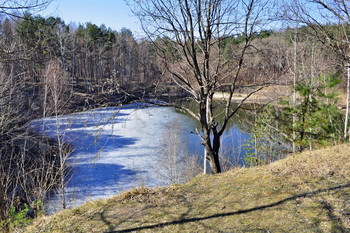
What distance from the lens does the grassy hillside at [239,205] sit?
288 cm

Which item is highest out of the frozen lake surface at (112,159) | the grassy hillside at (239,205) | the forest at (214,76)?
the forest at (214,76)

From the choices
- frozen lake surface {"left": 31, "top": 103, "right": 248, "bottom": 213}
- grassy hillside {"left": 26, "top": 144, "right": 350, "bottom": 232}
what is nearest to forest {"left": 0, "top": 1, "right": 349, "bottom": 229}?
grassy hillside {"left": 26, "top": 144, "right": 350, "bottom": 232}

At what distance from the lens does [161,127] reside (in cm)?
2127

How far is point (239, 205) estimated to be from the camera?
338cm

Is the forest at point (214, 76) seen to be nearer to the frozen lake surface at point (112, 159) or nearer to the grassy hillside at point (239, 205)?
the grassy hillside at point (239, 205)

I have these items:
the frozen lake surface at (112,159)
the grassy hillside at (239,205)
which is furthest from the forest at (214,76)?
the frozen lake surface at (112,159)

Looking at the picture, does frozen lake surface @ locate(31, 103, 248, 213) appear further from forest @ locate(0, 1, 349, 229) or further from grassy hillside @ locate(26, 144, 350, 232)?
grassy hillside @ locate(26, 144, 350, 232)

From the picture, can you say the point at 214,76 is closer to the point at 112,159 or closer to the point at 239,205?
the point at 239,205

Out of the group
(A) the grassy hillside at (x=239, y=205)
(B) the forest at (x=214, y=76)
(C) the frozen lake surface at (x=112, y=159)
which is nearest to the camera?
(A) the grassy hillside at (x=239, y=205)

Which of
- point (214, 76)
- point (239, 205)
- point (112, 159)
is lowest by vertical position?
point (112, 159)

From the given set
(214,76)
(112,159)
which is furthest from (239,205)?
(112,159)

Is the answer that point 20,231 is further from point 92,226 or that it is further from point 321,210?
point 321,210

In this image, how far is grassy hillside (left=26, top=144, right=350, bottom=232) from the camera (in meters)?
2.88

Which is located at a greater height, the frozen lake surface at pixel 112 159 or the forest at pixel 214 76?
the forest at pixel 214 76
